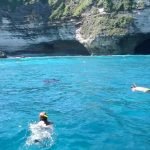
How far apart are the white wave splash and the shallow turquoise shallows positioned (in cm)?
20

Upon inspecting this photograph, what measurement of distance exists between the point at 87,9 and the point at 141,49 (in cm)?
1118

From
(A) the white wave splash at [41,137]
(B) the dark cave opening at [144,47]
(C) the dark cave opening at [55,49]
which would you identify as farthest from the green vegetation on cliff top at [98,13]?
(A) the white wave splash at [41,137]

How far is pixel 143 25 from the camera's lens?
6266 centimetres

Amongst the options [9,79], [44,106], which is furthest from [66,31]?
[44,106]

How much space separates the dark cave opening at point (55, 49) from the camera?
72.7m

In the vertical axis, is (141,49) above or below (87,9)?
below

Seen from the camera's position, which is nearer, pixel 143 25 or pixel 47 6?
pixel 143 25

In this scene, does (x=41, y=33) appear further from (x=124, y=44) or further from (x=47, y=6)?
(x=124, y=44)

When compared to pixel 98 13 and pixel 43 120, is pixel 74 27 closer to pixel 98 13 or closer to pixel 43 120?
pixel 98 13

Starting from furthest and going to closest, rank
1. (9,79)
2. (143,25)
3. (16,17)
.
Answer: (16,17), (143,25), (9,79)

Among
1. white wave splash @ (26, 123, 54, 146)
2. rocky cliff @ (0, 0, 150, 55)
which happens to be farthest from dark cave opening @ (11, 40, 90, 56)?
white wave splash @ (26, 123, 54, 146)

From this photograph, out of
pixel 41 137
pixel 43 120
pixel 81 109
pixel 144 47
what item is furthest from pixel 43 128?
pixel 144 47

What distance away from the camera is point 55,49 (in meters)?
75.4

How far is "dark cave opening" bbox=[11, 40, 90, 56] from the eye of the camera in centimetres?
7269
